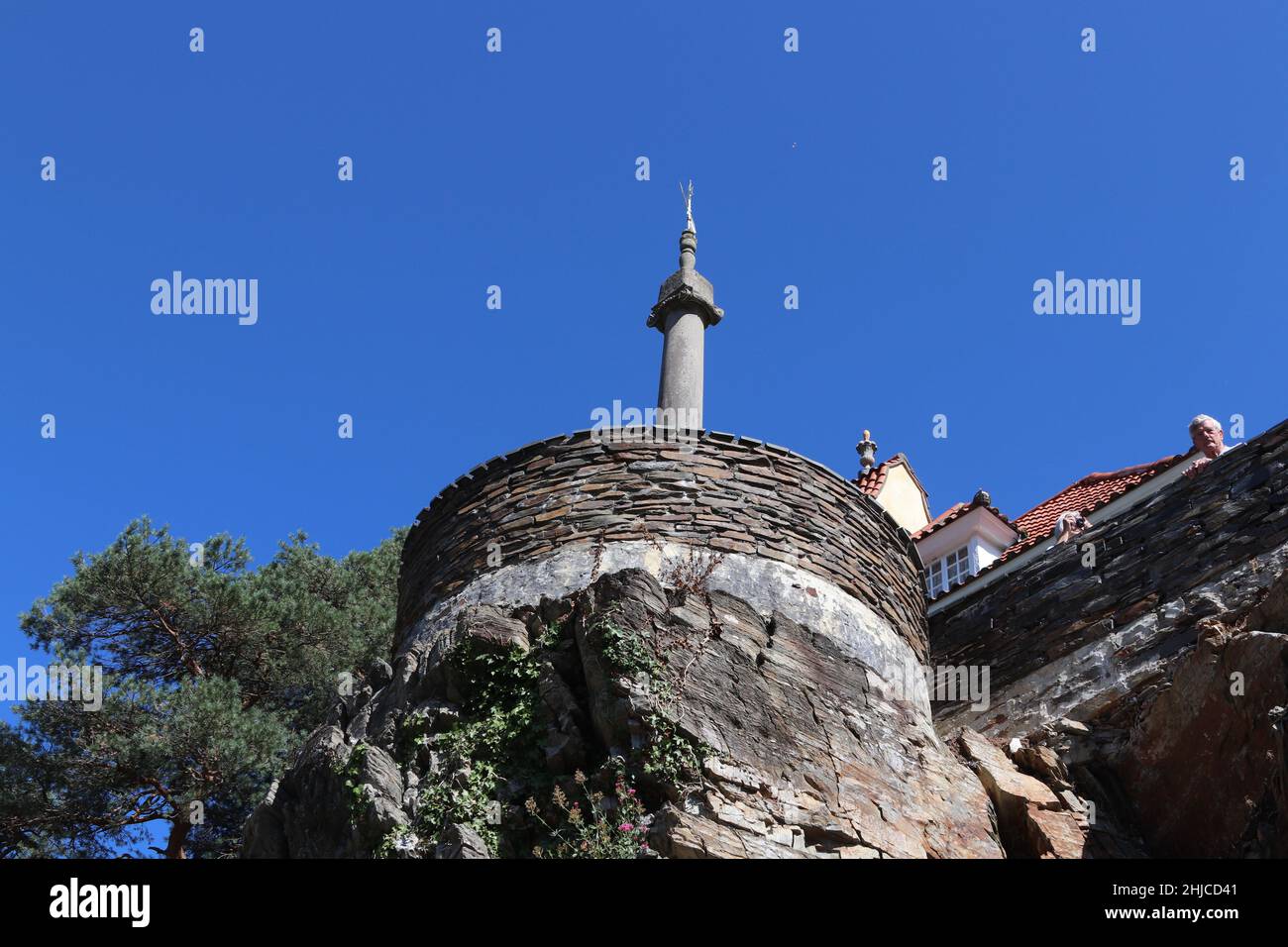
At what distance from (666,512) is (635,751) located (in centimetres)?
266

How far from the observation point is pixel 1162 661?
11914 millimetres

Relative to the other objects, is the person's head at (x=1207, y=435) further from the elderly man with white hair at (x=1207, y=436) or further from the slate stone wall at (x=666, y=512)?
the slate stone wall at (x=666, y=512)

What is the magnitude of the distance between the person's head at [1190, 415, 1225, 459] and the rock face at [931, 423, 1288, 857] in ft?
6.78

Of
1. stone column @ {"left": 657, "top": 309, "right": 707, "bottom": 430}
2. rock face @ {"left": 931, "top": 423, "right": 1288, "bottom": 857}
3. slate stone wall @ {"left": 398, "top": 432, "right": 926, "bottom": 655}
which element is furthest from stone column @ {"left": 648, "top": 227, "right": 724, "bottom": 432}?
rock face @ {"left": 931, "top": 423, "right": 1288, "bottom": 857}

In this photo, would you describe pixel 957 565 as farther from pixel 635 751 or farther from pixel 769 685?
pixel 635 751

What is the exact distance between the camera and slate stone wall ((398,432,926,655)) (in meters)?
12.1

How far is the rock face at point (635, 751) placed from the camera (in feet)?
32.2

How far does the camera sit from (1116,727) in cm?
1192

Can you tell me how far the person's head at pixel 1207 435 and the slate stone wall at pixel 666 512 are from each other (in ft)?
12.5

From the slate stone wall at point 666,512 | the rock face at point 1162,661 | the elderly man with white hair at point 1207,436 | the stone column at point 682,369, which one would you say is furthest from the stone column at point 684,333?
the elderly man with white hair at point 1207,436

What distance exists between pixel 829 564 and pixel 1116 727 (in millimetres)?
2558
